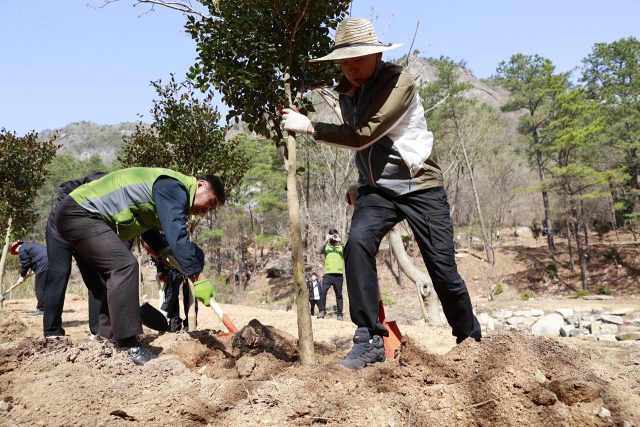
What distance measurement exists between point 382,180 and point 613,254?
27.0 meters

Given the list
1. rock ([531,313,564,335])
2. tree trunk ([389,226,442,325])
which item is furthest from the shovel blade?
rock ([531,313,564,335])

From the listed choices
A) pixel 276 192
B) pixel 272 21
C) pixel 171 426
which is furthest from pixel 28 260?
Answer: pixel 276 192

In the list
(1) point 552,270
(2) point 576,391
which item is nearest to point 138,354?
(2) point 576,391

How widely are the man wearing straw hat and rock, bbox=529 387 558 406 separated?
85 cm

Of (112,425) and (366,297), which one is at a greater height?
(366,297)

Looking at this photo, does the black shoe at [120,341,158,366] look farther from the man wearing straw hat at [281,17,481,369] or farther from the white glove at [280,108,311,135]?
the white glove at [280,108,311,135]

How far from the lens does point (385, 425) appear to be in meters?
1.52

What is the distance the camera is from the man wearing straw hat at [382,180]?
7.63ft

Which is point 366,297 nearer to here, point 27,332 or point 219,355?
point 219,355

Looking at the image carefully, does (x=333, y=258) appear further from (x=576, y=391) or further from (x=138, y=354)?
(x=576, y=391)

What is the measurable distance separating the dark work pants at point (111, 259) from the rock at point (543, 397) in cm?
228

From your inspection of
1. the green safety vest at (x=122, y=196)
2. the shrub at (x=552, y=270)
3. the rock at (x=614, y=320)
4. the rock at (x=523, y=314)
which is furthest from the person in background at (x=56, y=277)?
the shrub at (x=552, y=270)

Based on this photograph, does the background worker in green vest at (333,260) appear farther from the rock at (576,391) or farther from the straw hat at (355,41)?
the rock at (576,391)

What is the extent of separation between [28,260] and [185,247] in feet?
23.0
